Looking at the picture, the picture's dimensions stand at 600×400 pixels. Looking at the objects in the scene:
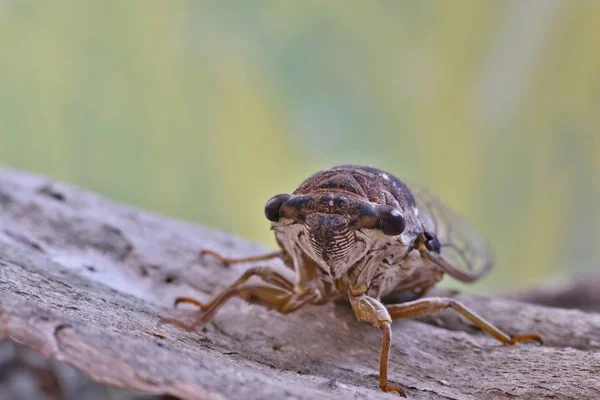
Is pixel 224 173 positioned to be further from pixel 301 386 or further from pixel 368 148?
pixel 301 386

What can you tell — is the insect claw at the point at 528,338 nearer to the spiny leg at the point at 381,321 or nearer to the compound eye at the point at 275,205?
the spiny leg at the point at 381,321

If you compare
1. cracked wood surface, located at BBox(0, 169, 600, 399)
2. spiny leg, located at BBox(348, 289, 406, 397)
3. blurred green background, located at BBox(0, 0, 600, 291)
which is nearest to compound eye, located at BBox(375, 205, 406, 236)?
spiny leg, located at BBox(348, 289, 406, 397)

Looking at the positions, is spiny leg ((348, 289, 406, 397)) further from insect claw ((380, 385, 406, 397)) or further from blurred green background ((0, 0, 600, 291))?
blurred green background ((0, 0, 600, 291))

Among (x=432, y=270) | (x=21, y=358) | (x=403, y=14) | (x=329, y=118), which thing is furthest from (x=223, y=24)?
(x=21, y=358)

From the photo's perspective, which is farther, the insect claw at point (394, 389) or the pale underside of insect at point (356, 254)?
the pale underside of insect at point (356, 254)

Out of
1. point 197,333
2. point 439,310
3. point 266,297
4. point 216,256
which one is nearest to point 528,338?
point 439,310

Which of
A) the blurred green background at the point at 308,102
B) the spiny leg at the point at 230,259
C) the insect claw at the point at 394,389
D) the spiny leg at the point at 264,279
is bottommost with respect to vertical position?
the insect claw at the point at 394,389

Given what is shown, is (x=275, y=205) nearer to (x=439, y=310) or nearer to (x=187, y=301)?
(x=187, y=301)

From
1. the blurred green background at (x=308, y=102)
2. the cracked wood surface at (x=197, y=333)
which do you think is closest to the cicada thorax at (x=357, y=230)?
the cracked wood surface at (x=197, y=333)
